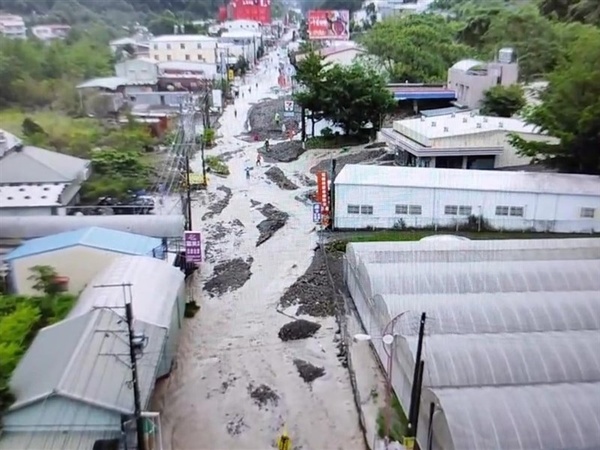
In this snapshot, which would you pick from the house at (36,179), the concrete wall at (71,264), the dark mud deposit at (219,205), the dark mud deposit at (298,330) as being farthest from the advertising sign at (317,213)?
the house at (36,179)

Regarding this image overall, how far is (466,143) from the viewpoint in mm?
16844

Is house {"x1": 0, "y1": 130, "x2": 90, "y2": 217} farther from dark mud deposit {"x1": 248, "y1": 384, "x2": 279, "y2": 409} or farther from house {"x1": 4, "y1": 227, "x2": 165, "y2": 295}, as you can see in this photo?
dark mud deposit {"x1": 248, "y1": 384, "x2": 279, "y2": 409}

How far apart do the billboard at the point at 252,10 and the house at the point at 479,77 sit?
28411 millimetres

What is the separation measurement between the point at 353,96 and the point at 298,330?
40.2 ft

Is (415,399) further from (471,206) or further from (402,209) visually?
(471,206)

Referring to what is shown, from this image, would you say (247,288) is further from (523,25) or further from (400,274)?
(523,25)

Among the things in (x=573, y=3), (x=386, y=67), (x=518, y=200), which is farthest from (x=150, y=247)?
Answer: (x=573, y=3)

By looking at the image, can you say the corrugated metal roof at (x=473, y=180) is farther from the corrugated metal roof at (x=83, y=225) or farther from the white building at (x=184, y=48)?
the white building at (x=184, y=48)

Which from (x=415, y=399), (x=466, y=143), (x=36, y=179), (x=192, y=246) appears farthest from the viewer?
(x=466, y=143)

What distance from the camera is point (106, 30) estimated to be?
1625 centimetres

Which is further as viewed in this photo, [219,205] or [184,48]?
[184,48]

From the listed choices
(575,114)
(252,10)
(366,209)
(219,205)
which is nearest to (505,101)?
(575,114)

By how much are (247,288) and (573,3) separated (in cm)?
2969

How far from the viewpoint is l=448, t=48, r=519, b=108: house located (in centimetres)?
2278
